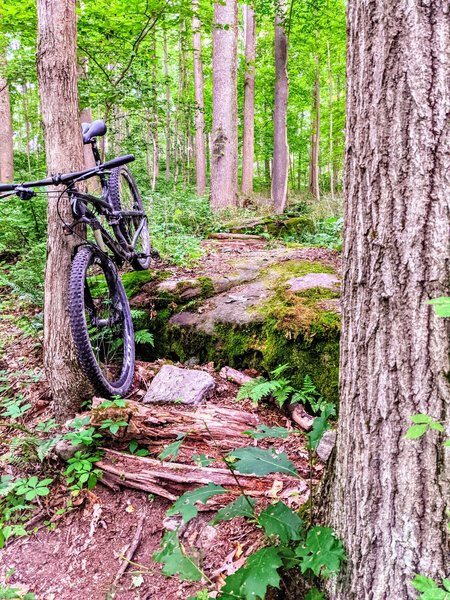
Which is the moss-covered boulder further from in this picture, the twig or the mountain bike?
the twig

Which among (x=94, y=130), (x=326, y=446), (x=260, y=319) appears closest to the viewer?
(x=326, y=446)

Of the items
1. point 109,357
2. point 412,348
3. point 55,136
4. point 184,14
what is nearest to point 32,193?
point 55,136

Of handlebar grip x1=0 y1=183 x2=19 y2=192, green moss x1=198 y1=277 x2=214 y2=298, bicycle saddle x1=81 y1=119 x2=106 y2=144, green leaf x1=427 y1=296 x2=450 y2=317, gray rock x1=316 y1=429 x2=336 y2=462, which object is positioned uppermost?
bicycle saddle x1=81 y1=119 x2=106 y2=144

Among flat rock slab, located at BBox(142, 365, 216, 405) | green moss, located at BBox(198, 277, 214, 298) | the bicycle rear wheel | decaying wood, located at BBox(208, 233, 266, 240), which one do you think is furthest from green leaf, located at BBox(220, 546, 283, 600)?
decaying wood, located at BBox(208, 233, 266, 240)

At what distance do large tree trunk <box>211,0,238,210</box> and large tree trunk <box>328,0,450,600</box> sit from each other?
301 inches

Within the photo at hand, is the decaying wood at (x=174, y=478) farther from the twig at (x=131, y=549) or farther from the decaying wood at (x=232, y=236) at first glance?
the decaying wood at (x=232, y=236)

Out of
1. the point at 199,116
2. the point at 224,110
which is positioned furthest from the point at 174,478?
the point at 199,116

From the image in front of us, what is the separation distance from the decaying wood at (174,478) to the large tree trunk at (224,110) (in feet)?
22.5

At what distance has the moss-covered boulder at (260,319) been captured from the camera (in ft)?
9.99

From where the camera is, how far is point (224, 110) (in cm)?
846

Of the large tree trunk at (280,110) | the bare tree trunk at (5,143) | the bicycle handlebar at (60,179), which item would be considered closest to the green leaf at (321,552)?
the bicycle handlebar at (60,179)

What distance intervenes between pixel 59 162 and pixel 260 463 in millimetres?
2680

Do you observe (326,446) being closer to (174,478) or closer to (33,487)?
(174,478)

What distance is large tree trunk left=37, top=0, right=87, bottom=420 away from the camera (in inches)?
118
